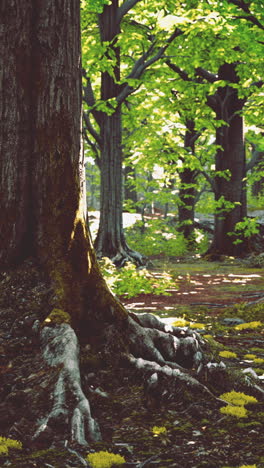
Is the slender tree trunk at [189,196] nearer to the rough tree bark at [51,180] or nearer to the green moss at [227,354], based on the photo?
the green moss at [227,354]

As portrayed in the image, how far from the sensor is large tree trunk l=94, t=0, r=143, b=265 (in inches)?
530

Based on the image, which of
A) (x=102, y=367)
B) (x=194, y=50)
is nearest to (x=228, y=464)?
(x=102, y=367)

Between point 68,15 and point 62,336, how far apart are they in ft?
10.6

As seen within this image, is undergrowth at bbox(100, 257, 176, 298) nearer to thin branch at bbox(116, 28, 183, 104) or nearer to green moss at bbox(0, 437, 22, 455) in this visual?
thin branch at bbox(116, 28, 183, 104)

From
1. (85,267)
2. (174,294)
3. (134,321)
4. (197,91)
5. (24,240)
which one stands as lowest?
(174,294)

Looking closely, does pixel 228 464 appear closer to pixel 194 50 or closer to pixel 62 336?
pixel 62 336

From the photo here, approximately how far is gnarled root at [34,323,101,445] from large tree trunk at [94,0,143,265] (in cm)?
985

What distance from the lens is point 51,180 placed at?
3977mm

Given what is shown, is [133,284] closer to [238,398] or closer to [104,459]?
[238,398]

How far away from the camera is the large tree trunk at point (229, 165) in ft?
54.5

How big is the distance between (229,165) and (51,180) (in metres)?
14.0

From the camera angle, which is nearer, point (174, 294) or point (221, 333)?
point (221, 333)

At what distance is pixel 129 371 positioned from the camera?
376 cm

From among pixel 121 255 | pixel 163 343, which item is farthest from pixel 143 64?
pixel 163 343
